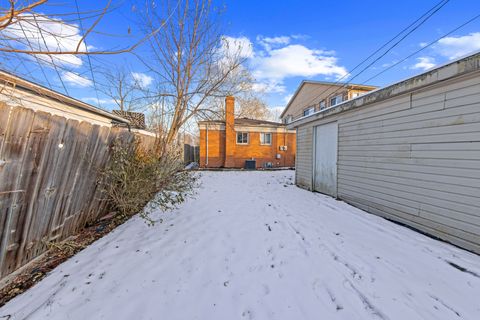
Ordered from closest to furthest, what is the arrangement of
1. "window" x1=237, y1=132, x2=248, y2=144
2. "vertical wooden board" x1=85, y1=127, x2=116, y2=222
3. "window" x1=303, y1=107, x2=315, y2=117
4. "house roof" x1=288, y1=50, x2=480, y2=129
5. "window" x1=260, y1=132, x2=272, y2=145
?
"house roof" x1=288, y1=50, x2=480, y2=129, "vertical wooden board" x1=85, y1=127, x2=116, y2=222, "window" x1=237, y1=132, x2=248, y2=144, "window" x1=260, y1=132, x2=272, y2=145, "window" x1=303, y1=107, x2=315, y2=117

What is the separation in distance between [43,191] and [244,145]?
1352cm

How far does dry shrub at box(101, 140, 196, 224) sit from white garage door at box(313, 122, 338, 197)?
13.9 ft

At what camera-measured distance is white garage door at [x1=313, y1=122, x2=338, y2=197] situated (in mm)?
5996

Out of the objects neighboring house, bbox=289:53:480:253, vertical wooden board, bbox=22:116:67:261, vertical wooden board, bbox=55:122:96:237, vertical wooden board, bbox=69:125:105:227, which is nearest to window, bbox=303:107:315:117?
neighboring house, bbox=289:53:480:253

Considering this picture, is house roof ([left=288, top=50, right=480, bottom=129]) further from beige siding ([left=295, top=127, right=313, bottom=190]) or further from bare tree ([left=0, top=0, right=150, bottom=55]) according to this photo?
bare tree ([left=0, top=0, right=150, bottom=55])

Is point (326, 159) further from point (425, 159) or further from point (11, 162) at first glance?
point (11, 162)

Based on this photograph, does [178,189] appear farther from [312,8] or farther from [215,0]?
[312,8]

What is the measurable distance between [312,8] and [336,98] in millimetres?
7269

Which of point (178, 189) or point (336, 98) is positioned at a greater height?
point (336, 98)

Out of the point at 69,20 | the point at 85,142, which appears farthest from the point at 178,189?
the point at 69,20

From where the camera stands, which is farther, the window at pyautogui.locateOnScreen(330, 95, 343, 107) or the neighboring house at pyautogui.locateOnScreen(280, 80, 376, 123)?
the window at pyautogui.locateOnScreen(330, 95, 343, 107)

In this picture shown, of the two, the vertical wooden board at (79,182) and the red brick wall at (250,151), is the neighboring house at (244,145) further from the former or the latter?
the vertical wooden board at (79,182)

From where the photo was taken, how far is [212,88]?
22.2ft

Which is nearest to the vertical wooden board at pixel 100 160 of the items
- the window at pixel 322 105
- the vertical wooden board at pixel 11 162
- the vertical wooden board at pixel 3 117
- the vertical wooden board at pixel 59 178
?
the vertical wooden board at pixel 59 178
